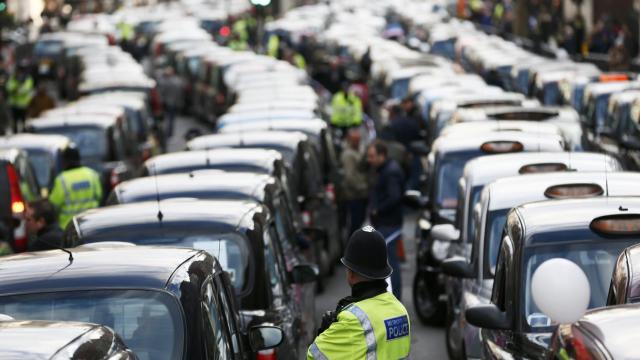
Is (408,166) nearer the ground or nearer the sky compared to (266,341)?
nearer the ground

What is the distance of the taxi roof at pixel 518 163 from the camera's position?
42.1ft

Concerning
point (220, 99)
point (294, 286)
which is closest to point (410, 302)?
point (294, 286)

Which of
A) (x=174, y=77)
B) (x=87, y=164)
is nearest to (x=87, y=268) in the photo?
(x=87, y=164)

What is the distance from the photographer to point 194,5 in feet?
338

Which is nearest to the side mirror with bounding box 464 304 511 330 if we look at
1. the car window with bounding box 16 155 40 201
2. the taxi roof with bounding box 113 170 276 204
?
the taxi roof with bounding box 113 170 276 204

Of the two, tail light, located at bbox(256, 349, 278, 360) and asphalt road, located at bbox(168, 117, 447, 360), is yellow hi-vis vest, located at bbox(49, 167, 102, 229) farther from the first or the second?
tail light, located at bbox(256, 349, 278, 360)

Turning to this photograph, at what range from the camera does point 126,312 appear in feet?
23.5

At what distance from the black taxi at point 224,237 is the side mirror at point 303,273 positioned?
0.68 m

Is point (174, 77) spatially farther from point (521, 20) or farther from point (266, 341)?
point (521, 20)

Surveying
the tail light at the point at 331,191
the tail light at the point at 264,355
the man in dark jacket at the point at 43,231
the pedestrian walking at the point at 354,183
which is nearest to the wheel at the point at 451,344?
the man in dark jacket at the point at 43,231

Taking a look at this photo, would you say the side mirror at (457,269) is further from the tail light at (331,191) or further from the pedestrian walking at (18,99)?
the pedestrian walking at (18,99)

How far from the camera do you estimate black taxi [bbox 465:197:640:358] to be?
334 inches

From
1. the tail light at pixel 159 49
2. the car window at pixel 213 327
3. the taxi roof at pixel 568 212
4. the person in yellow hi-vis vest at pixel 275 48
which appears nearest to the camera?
the car window at pixel 213 327

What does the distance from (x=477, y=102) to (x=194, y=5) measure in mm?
82302
